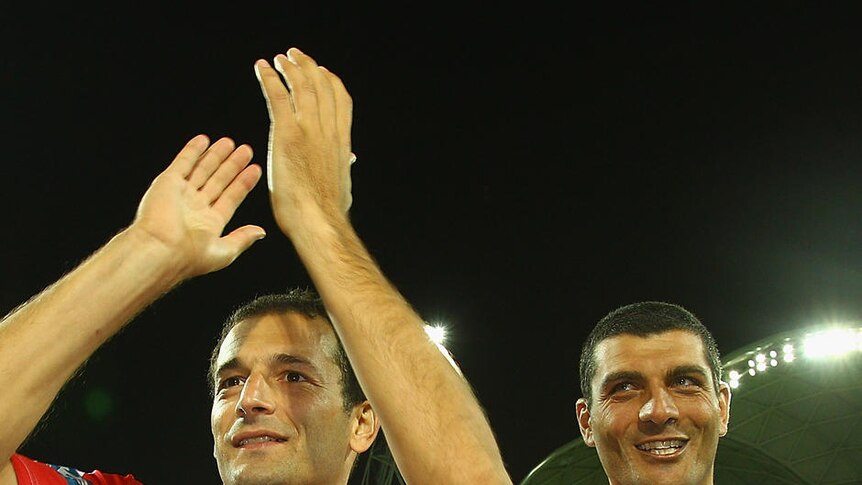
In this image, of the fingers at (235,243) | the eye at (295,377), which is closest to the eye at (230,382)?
the eye at (295,377)

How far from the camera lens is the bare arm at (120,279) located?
2545mm

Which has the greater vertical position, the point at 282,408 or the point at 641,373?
the point at 641,373

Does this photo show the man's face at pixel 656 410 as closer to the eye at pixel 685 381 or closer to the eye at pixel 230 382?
the eye at pixel 685 381

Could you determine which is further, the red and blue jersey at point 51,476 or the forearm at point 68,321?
the red and blue jersey at point 51,476

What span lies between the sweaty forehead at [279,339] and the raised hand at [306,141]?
77cm

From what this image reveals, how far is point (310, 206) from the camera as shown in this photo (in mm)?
3047

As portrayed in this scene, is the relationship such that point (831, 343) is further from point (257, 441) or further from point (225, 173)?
point (225, 173)

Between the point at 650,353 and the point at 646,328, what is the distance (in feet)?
0.58

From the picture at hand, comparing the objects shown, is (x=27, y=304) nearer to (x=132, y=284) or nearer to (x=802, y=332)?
(x=132, y=284)

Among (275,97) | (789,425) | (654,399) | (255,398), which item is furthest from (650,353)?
(789,425)

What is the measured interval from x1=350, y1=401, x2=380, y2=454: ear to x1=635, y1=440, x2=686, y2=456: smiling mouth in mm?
1269

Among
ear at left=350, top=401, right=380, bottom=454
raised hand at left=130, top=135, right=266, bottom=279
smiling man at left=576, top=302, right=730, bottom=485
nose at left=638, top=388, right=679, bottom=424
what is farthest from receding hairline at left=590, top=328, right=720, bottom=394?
raised hand at left=130, top=135, right=266, bottom=279

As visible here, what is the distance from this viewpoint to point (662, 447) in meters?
4.12

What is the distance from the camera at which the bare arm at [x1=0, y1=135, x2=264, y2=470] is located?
254 cm
